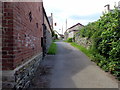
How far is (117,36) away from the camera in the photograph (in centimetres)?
521

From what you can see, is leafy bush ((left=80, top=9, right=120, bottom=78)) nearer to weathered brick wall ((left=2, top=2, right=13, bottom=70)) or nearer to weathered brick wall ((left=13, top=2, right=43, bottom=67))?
weathered brick wall ((left=13, top=2, right=43, bottom=67))

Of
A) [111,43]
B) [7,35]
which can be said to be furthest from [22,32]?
[111,43]

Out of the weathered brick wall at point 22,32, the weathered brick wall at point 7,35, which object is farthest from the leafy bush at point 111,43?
the weathered brick wall at point 7,35

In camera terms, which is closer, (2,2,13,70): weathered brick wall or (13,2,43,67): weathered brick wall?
(2,2,13,70): weathered brick wall

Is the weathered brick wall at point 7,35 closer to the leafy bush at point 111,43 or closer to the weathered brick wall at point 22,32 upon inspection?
the weathered brick wall at point 22,32

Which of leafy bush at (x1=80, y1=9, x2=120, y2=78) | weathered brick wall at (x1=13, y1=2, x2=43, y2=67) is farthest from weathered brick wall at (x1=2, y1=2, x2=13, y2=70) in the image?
leafy bush at (x1=80, y1=9, x2=120, y2=78)

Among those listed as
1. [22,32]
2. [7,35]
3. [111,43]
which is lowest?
[111,43]

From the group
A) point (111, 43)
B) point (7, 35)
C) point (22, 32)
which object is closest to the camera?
point (7, 35)

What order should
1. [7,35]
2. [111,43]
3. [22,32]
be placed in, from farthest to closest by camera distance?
[111,43], [22,32], [7,35]

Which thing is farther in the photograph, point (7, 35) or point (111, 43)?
point (111, 43)

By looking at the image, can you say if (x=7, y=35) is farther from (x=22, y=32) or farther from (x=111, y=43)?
(x=111, y=43)

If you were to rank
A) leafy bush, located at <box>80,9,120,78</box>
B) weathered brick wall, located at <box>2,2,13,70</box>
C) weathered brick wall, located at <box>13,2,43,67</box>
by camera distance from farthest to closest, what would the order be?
leafy bush, located at <box>80,9,120,78</box>, weathered brick wall, located at <box>13,2,43,67</box>, weathered brick wall, located at <box>2,2,13,70</box>

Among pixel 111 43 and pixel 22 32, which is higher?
pixel 22 32

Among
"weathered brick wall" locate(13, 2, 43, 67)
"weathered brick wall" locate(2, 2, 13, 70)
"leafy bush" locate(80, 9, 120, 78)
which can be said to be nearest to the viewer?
"weathered brick wall" locate(2, 2, 13, 70)
